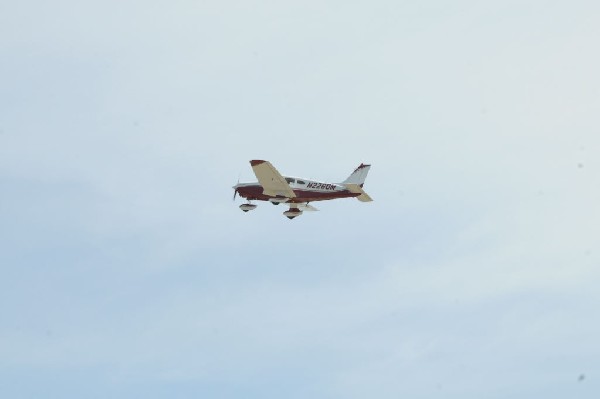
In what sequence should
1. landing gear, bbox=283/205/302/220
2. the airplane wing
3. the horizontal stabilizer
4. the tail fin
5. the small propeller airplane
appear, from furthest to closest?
the tail fin < landing gear, bbox=283/205/302/220 < the horizontal stabilizer < the small propeller airplane < the airplane wing

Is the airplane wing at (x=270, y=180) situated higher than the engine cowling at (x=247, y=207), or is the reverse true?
the airplane wing at (x=270, y=180)

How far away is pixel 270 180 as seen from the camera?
10919 cm

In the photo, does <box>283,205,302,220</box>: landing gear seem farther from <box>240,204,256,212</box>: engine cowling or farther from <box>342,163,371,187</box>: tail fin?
<box>342,163,371,187</box>: tail fin

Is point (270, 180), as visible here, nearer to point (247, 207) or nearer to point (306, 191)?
point (247, 207)

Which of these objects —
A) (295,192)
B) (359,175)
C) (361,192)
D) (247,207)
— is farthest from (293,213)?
(359,175)

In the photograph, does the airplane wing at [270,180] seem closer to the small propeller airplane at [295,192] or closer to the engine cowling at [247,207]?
the small propeller airplane at [295,192]

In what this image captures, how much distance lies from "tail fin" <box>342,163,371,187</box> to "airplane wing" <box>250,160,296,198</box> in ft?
37.5

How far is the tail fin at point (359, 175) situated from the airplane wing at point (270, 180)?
37.5ft

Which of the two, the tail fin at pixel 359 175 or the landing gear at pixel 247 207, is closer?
the landing gear at pixel 247 207

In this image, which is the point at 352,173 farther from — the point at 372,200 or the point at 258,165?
the point at 258,165

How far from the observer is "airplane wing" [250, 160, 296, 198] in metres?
107

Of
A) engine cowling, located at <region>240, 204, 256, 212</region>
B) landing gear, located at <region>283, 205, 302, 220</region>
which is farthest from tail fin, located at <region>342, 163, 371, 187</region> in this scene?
engine cowling, located at <region>240, 204, 256, 212</region>

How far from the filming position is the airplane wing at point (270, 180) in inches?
4222

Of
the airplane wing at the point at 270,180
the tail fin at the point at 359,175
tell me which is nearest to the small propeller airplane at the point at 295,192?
the airplane wing at the point at 270,180
